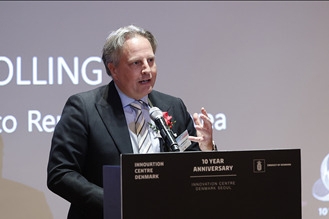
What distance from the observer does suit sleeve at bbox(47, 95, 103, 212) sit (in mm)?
2865

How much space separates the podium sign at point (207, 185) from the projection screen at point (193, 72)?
2.31 metres

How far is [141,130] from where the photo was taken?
3.19 m

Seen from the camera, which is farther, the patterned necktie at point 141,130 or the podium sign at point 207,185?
the patterned necktie at point 141,130

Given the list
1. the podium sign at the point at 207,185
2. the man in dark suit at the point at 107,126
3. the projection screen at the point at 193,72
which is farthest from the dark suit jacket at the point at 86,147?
the projection screen at the point at 193,72

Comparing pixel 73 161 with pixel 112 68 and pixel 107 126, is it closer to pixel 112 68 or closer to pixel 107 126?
pixel 107 126

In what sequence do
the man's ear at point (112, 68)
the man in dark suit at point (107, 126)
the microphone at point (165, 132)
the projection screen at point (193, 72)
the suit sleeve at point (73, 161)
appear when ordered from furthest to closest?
the projection screen at point (193, 72)
the man's ear at point (112, 68)
the man in dark suit at point (107, 126)
the suit sleeve at point (73, 161)
the microphone at point (165, 132)

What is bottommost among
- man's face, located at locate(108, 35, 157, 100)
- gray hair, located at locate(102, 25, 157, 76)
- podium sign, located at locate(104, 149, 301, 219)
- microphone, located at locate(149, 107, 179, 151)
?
podium sign, located at locate(104, 149, 301, 219)

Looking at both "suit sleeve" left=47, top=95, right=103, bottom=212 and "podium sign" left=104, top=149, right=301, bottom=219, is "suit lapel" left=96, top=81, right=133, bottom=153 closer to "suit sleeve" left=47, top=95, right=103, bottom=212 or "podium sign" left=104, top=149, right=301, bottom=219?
"suit sleeve" left=47, top=95, right=103, bottom=212

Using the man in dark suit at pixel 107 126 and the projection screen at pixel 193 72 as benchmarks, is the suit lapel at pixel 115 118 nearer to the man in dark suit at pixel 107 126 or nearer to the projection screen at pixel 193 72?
the man in dark suit at pixel 107 126

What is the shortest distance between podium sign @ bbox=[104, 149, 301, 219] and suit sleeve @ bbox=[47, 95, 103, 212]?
71 cm

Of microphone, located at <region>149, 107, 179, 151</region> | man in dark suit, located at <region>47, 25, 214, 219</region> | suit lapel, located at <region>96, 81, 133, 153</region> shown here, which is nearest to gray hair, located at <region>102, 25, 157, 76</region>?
man in dark suit, located at <region>47, 25, 214, 219</region>

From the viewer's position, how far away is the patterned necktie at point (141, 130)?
10.3ft

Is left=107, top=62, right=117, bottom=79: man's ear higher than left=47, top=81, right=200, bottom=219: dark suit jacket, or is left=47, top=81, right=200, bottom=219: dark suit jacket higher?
left=107, top=62, right=117, bottom=79: man's ear

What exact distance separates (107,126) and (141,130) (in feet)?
0.60
